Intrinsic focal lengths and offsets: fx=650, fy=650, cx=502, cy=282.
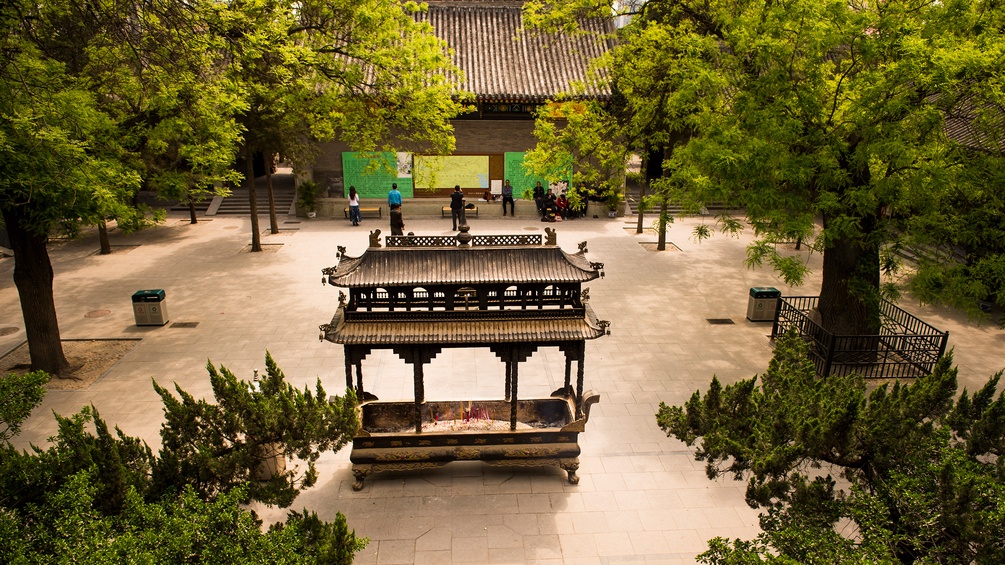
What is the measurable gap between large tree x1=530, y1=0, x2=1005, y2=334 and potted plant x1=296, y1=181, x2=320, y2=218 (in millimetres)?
17522

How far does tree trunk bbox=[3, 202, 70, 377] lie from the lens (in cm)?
1288

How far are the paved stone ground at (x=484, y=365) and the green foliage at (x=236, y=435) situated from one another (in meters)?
2.61

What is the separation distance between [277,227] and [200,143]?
9.32 meters

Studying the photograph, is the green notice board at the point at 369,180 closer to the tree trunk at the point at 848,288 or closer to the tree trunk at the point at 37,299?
the tree trunk at the point at 37,299

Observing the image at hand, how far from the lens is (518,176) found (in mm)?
29203

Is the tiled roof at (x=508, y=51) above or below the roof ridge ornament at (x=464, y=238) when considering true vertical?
above

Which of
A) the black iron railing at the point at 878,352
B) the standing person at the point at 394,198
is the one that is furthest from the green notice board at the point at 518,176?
the black iron railing at the point at 878,352

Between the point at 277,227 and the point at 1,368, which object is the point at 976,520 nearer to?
the point at 1,368

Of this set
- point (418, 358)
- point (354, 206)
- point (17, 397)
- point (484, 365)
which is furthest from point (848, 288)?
point (354, 206)

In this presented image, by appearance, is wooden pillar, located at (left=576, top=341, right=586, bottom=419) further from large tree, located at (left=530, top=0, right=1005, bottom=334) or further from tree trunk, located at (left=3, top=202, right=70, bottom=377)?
tree trunk, located at (left=3, top=202, right=70, bottom=377)

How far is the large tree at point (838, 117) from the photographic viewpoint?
11047mm

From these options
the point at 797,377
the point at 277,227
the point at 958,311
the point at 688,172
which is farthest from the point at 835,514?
the point at 277,227

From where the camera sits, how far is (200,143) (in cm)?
1639

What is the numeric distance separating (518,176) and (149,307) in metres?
17.0
